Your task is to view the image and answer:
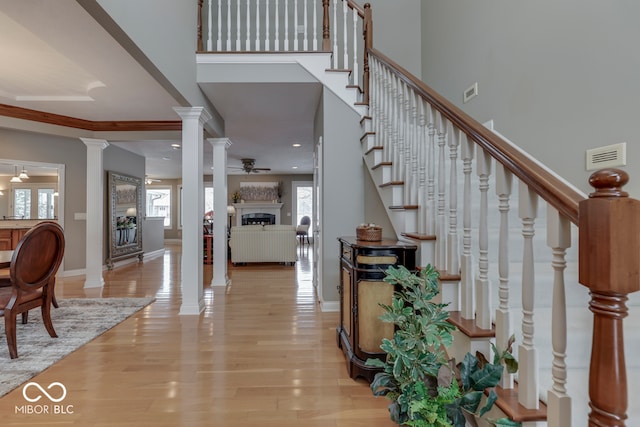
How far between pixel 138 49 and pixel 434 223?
233 cm

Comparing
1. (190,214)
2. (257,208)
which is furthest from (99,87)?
(257,208)

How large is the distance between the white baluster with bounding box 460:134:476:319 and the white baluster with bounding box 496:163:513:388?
206mm

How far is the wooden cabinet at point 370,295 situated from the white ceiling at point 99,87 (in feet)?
7.54

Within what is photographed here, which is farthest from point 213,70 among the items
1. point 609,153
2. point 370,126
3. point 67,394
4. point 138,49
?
point 609,153

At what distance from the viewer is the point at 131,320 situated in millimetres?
3230

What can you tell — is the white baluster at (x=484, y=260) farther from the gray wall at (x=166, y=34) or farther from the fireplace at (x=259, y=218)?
the fireplace at (x=259, y=218)

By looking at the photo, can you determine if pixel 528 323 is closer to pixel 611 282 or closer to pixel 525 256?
pixel 525 256

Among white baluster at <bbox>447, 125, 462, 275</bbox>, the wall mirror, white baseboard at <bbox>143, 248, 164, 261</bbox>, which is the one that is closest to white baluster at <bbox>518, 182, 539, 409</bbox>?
white baluster at <bbox>447, 125, 462, 275</bbox>

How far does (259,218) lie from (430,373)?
10168mm

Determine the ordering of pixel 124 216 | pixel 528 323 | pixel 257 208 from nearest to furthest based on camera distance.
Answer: pixel 528 323
pixel 124 216
pixel 257 208

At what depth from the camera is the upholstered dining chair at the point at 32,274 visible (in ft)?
7.77

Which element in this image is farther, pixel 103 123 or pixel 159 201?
pixel 159 201

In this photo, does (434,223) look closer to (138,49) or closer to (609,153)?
(609,153)

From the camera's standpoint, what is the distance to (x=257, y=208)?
1096 centimetres
